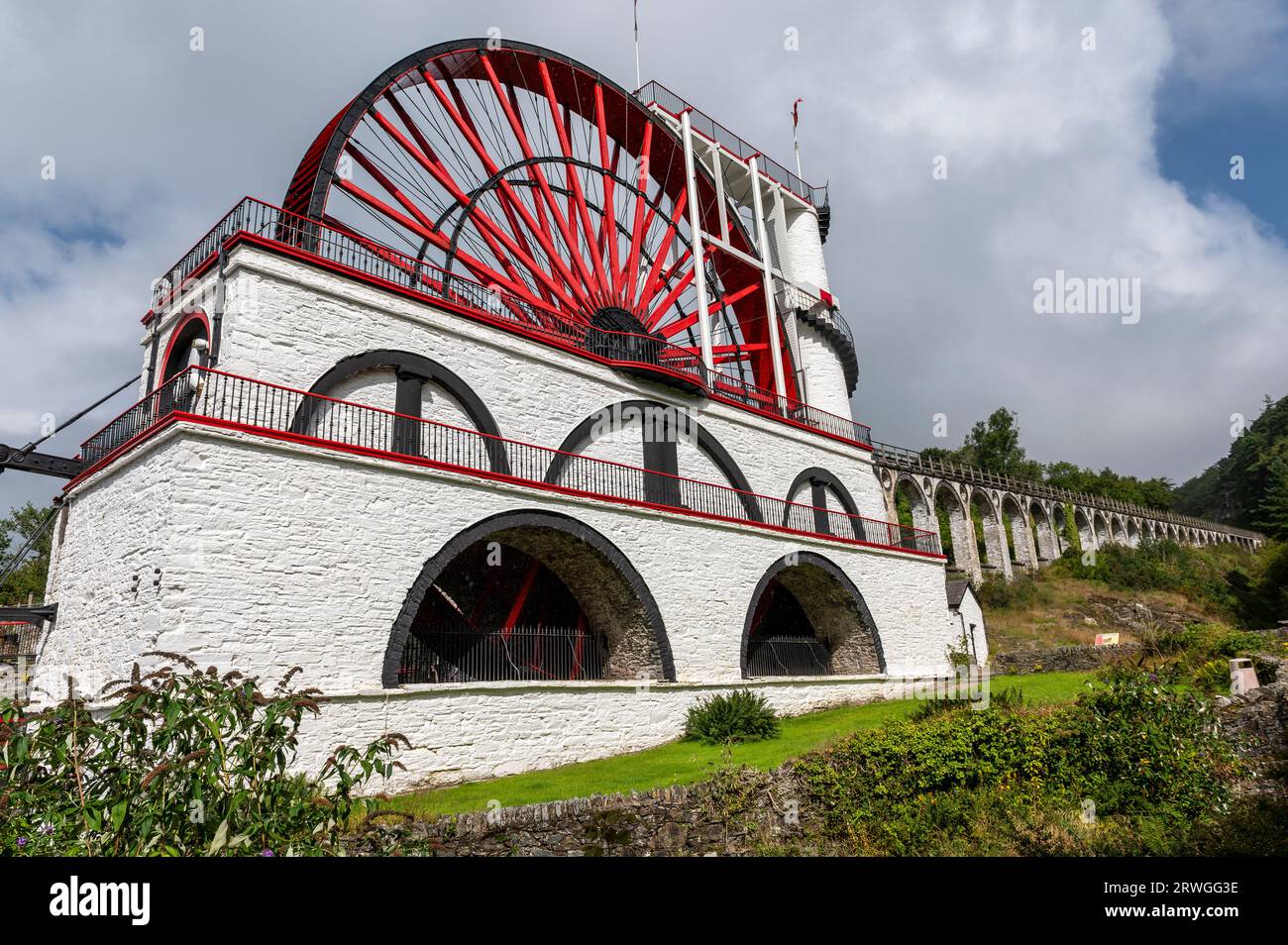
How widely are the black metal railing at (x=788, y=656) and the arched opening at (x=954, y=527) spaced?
61.6ft

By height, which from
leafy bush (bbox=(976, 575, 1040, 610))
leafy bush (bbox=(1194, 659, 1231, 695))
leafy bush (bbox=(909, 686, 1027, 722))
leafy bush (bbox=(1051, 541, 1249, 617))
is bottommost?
leafy bush (bbox=(909, 686, 1027, 722))

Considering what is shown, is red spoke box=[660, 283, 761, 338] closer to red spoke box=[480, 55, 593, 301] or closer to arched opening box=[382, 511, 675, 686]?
red spoke box=[480, 55, 593, 301]

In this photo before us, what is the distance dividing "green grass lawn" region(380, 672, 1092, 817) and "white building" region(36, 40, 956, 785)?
48 cm

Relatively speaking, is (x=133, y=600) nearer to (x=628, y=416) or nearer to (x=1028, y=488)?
(x=628, y=416)

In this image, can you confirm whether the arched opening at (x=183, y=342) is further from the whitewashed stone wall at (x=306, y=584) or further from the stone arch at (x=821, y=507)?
the stone arch at (x=821, y=507)

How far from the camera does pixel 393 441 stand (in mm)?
11586

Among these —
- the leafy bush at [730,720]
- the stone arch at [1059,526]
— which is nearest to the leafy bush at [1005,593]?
the stone arch at [1059,526]

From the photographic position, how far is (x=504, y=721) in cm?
1043

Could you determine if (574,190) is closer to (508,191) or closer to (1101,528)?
(508,191)

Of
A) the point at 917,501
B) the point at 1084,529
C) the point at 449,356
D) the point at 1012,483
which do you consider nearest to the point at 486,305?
the point at 449,356

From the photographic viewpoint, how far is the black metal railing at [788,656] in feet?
50.3

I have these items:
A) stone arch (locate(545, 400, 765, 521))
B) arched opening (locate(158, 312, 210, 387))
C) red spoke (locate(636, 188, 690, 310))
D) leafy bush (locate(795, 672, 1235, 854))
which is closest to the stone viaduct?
red spoke (locate(636, 188, 690, 310))

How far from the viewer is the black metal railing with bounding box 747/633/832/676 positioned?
1534cm
